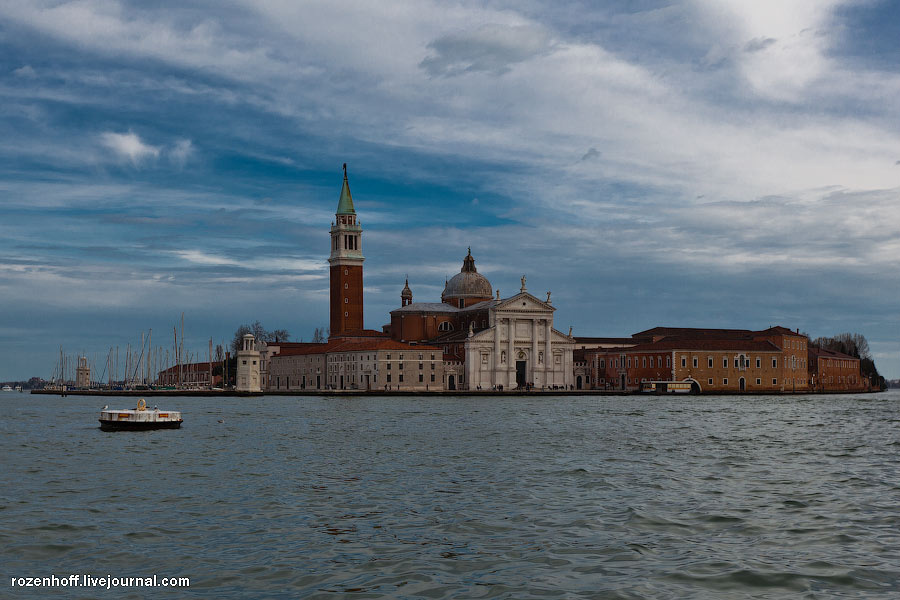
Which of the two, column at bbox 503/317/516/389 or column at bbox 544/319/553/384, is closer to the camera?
column at bbox 503/317/516/389

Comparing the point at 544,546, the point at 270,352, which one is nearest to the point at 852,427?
the point at 544,546

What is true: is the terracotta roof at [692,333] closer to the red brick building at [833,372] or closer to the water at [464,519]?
the red brick building at [833,372]

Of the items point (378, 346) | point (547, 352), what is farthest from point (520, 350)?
point (378, 346)

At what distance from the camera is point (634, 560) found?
10.5 m

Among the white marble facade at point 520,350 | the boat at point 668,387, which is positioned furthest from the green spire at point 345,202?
the boat at point 668,387

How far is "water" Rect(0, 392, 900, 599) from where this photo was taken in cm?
955

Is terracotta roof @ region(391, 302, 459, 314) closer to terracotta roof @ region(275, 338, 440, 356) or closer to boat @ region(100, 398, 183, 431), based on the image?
terracotta roof @ region(275, 338, 440, 356)

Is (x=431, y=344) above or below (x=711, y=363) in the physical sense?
above

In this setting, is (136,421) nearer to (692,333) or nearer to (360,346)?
(360,346)

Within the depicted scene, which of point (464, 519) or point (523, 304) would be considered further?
point (523, 304)

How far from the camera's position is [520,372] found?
9588 cm

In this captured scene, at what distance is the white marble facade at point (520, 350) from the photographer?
92938mm

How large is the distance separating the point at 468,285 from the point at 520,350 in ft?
42.2

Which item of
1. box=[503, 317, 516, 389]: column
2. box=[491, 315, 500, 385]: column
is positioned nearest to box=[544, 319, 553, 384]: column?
box=[503, 317, 516, 389]: column
